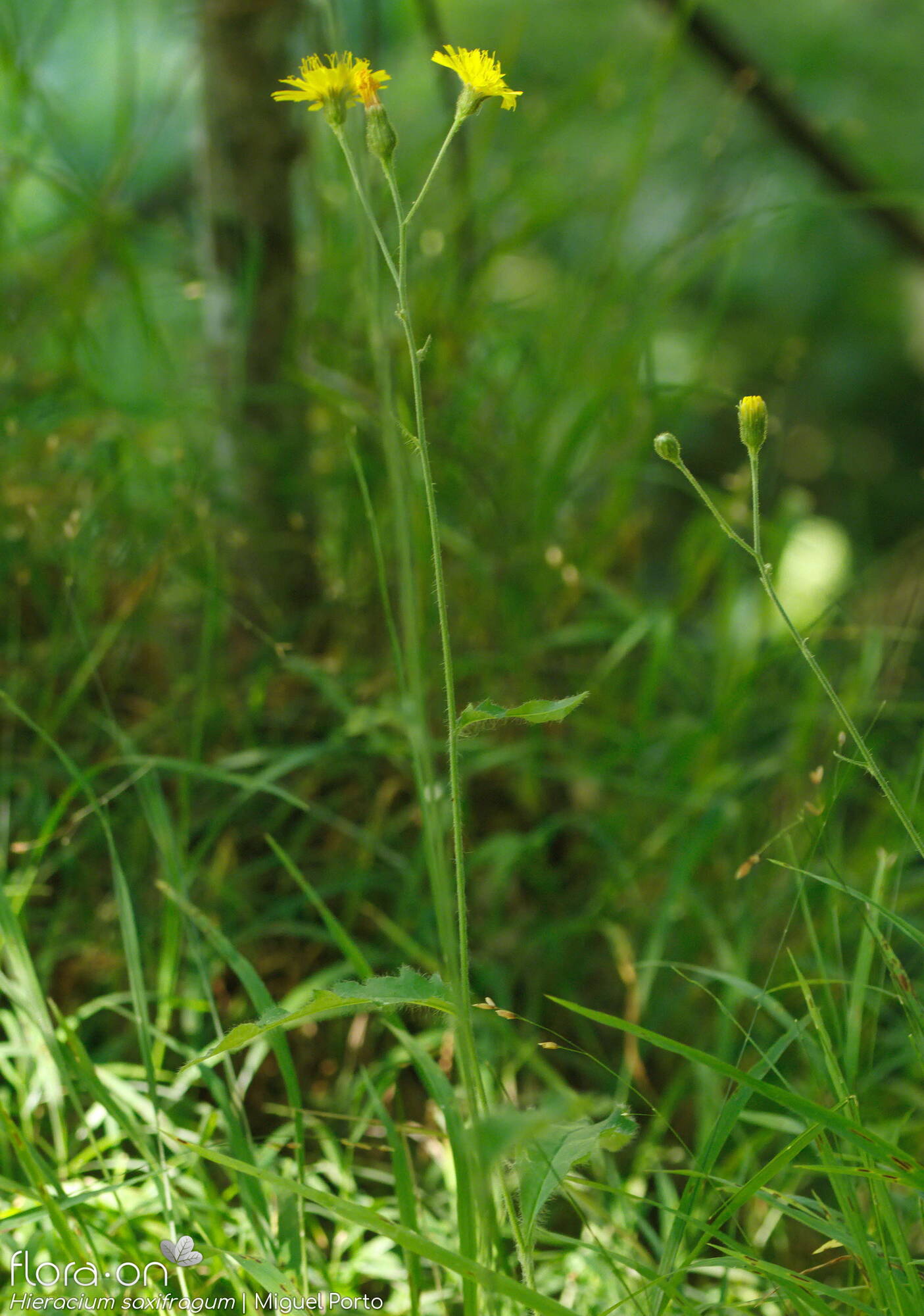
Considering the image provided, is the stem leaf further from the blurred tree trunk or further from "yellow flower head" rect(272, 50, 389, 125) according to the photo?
the blurred tree trunk

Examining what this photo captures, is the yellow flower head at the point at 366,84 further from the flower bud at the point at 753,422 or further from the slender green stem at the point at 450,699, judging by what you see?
the flower bud at the point at 753,422

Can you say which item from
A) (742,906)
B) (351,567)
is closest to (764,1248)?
(742,906)

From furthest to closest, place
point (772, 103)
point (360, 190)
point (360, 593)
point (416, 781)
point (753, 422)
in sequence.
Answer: point (772, 103) < point (360, 593) < point (416, 781) < point (753, 422) < point (360, 190)

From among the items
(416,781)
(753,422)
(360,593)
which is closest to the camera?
(753,422)

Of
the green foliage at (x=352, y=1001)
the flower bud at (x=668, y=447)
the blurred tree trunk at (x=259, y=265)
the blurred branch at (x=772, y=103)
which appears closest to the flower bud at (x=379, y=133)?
the flower bud at (x=668, y=447)

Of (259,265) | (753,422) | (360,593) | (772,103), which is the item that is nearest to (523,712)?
(753,422)

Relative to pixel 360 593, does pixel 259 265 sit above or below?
above

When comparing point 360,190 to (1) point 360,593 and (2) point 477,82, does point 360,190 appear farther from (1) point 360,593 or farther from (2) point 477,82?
(1) point 360,593
